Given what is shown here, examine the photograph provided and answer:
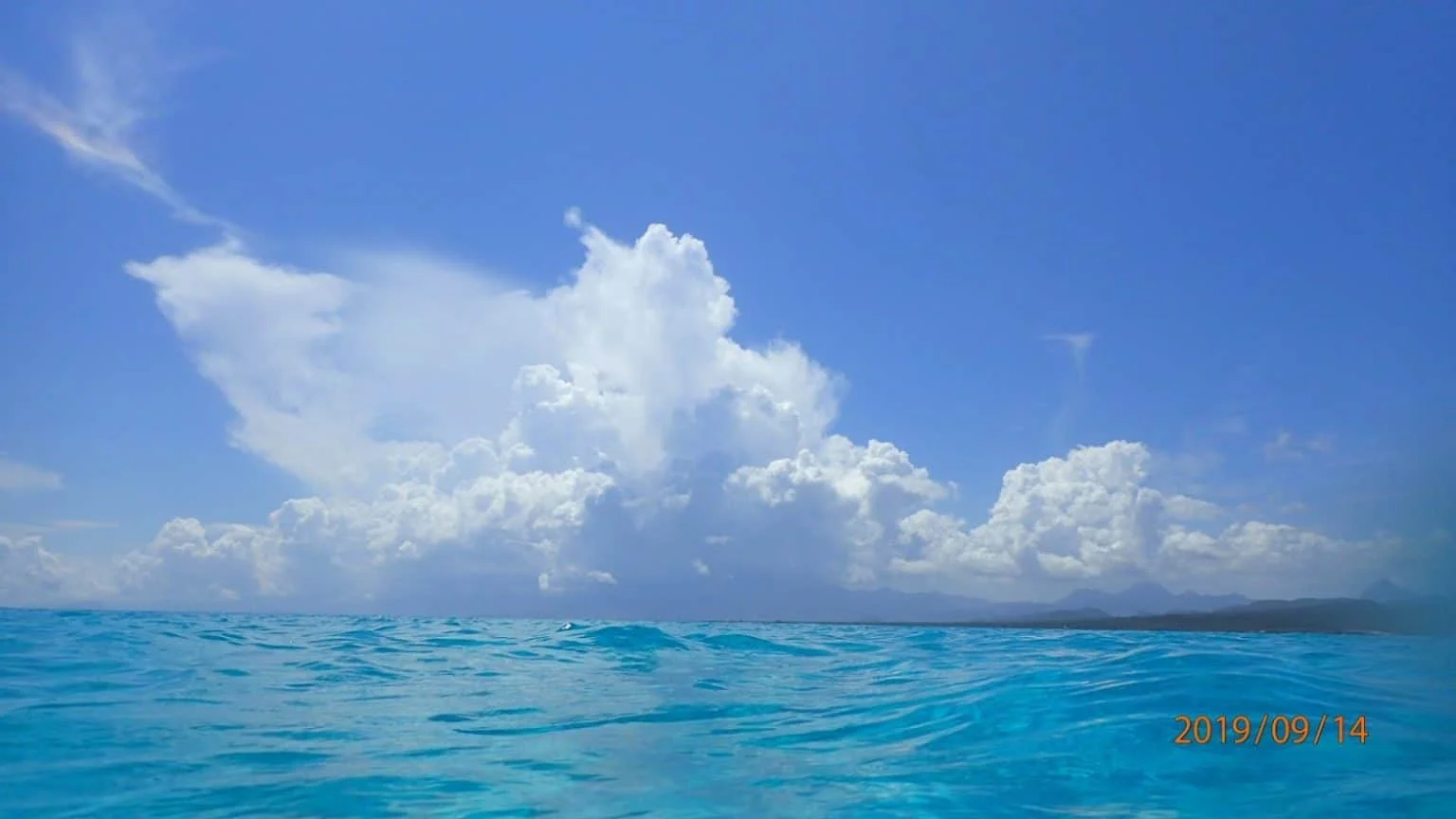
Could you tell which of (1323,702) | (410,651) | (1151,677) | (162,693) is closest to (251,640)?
(410,651)

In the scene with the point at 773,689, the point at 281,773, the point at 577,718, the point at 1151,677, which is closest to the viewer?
the point at 281,773

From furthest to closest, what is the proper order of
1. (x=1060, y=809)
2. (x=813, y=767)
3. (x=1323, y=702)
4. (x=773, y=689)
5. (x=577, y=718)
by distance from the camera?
(x=773, y=689)
(x=577, y=718)
(x=1323, y=702)
(x=813, y=767)
(x=1060, y=809)

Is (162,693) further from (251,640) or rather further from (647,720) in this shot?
(251,640)

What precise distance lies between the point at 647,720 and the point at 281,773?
7.78 m

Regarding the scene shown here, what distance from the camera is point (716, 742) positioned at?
16.7 m

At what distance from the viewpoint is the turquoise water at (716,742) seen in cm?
1243

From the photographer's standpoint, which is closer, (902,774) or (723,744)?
(902,774)

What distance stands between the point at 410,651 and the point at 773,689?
18.6 meters

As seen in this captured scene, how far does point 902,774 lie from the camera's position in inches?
553

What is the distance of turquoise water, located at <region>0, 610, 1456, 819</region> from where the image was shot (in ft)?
40.8
